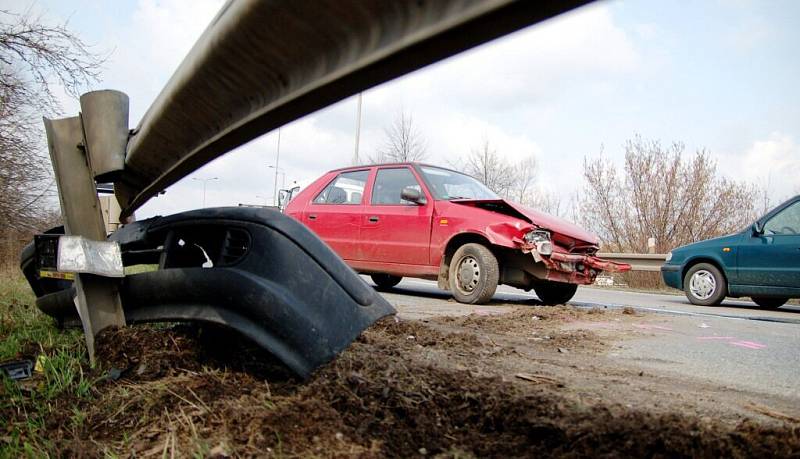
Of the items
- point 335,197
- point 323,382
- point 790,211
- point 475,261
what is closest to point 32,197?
point 335,197

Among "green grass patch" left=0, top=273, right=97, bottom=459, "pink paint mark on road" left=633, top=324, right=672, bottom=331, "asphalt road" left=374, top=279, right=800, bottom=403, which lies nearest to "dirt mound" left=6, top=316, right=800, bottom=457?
"green grass patch" left=0, top=273, right=97, bottom=459

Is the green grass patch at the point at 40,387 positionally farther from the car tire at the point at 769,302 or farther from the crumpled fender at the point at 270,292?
the car tire at the point at 769,302

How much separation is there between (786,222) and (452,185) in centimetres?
504

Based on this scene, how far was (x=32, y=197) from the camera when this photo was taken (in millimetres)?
11250

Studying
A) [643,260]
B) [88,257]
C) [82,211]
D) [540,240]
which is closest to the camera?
[88,257]

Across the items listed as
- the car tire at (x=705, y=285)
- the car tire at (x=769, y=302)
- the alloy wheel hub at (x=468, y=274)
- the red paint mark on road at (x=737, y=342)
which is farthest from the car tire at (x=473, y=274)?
the car tire at (x=769, y=302)

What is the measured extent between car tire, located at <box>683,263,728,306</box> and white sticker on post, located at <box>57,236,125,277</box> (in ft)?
29.1

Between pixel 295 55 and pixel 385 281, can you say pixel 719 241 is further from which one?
pixel 295 55

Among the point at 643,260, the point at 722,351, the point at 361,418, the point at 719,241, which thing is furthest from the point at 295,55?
the point at 643,260

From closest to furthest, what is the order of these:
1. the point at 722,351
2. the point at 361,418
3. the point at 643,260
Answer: the point at 361,418 < the point at 722,351 < the point at 643,260

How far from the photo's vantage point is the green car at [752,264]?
25.5ft

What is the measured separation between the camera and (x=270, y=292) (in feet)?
5.59

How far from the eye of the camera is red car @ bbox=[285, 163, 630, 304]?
19.8 feet

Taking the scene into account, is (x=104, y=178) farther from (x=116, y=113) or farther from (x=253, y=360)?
(x=253, y=360)
